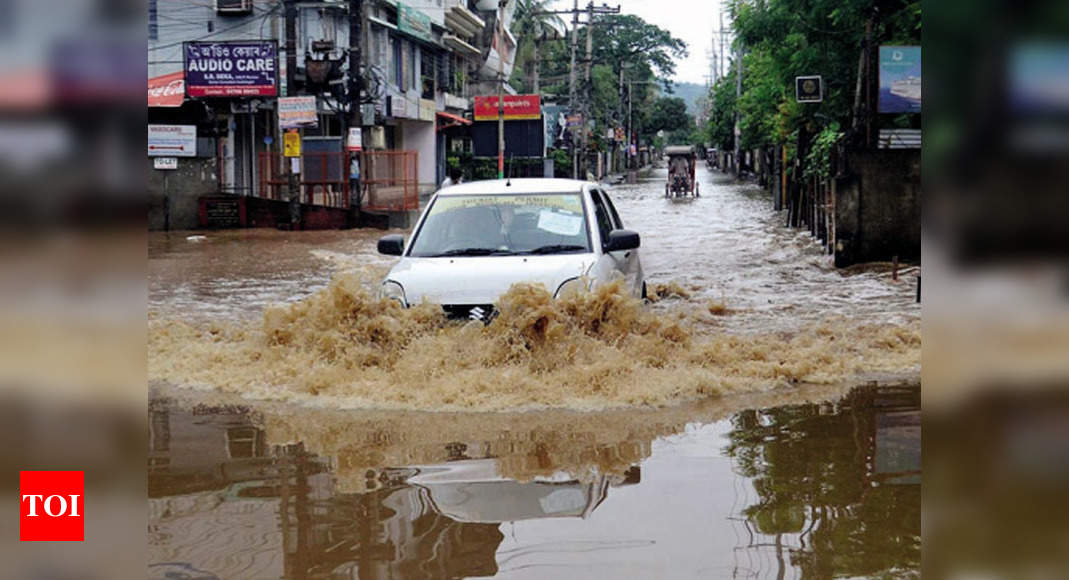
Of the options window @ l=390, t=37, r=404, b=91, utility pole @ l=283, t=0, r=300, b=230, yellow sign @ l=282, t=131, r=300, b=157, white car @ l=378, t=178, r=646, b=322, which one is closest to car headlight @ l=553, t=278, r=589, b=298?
white car @ l=378, t=178, r=646, b=322

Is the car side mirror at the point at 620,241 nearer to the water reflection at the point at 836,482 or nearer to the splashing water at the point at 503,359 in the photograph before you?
the splashing water at the point at 503,359

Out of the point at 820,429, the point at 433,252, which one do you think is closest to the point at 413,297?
the point at 433,252

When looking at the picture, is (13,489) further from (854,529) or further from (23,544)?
(854,529)

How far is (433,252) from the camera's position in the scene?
969cm

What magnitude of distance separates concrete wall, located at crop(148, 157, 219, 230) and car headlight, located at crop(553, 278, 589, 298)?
2185cm

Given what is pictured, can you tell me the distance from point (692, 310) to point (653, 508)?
27.2 ft

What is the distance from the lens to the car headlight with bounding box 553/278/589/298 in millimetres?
8875

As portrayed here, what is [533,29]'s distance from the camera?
220 ft

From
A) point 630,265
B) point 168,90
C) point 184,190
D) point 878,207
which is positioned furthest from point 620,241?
point 168,90

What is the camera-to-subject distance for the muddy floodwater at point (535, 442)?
4758 millimetres

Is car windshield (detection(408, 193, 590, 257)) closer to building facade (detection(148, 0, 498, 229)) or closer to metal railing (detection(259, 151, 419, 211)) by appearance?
building facade (detection(148, 0, 498, 229))

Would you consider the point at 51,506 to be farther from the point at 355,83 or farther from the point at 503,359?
the point at 355,83

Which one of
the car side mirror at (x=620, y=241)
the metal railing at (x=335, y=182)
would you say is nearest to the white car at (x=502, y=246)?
the car side mirror at (x=620, y=241)

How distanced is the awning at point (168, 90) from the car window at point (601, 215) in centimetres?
2069
